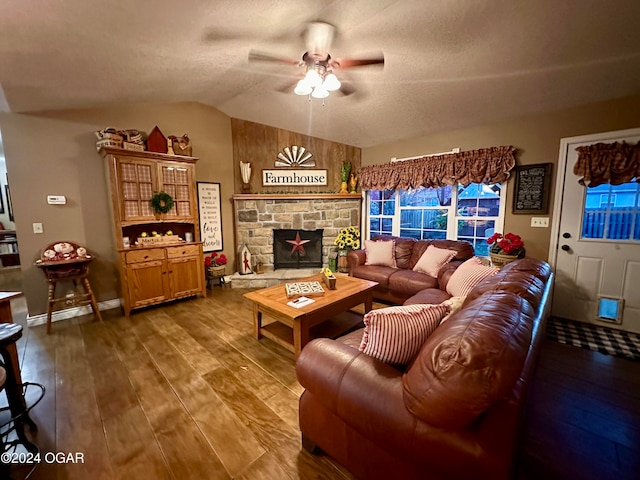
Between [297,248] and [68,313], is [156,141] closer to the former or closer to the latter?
[68,313]

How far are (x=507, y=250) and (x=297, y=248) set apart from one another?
308cm

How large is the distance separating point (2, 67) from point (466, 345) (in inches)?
136

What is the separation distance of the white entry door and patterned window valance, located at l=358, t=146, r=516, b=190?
22.4 inches

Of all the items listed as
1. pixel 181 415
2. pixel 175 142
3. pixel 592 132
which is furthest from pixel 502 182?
pixel 175 142

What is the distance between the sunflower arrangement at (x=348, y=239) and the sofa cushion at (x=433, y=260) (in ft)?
4.80

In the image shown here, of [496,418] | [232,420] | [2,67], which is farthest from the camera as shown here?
[2,67]

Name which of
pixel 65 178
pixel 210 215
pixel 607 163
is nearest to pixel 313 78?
pixel 210 215

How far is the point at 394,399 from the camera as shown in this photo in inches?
40.8

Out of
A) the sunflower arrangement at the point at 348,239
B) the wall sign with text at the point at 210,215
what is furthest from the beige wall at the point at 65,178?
the sunflower arrangement at the point at 348,239

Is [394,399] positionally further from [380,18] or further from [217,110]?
[217,110]

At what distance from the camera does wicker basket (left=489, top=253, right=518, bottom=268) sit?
3031 mm

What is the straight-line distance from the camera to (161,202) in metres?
3.43

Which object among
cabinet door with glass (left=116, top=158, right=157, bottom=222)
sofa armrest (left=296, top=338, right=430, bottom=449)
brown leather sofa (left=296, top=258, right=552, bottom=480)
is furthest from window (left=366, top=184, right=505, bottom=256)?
cabinet door with glass (left=116, top=158, right=157, bottom=222)

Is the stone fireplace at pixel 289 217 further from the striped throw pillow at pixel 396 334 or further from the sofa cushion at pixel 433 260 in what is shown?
the striped throw pillow at pixel 396 334
